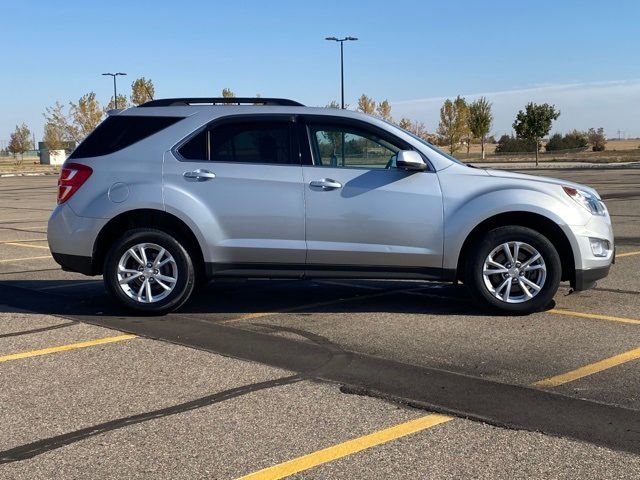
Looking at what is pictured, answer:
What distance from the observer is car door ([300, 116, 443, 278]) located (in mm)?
6668

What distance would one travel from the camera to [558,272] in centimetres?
664

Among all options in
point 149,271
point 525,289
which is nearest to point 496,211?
point 525,289

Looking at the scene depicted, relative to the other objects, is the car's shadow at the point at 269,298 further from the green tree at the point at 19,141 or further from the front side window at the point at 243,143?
the green tree at the point at 19,141

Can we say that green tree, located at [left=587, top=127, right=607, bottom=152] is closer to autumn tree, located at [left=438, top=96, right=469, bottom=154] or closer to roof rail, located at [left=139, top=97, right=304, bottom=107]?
Result: autumn tree, located at [left=438, top=96, right=469, bottom=154]

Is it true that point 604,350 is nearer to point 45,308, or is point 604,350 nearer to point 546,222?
point 546,222

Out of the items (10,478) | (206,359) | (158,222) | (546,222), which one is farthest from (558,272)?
(10,478)

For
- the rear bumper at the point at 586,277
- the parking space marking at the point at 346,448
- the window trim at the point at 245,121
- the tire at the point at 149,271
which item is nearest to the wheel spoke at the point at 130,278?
the tire at the point at 149,271

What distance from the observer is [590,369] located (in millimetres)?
5090

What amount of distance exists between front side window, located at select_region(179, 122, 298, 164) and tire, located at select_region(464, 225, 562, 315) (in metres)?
1.93

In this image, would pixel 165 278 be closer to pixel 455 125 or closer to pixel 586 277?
pixel 586 277

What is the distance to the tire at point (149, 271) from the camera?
684 cm

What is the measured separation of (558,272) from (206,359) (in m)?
3.16

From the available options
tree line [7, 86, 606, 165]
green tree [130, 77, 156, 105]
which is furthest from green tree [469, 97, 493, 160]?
green tree [130, 77, 156, 105]

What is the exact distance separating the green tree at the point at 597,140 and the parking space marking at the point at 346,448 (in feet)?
272
